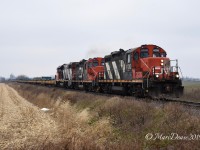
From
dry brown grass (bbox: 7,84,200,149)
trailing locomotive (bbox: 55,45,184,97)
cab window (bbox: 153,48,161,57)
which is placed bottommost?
dry brown grass (bbox: 7,84,200,149)

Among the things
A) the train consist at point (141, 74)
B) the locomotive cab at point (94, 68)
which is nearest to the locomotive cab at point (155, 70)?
the train consist at point (141, 74)

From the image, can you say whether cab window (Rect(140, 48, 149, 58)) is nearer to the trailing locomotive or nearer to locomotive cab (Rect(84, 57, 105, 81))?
the trailing locomotive

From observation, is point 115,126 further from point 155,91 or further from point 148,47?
point 148,47

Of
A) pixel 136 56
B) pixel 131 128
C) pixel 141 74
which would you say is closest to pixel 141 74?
pixel 141 74

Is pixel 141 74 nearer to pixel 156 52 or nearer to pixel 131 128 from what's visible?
pixel 156 52

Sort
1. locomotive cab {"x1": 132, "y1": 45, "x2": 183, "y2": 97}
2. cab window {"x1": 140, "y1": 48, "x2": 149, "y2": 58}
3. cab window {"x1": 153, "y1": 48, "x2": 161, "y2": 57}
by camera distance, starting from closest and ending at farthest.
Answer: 1. locomotive cab {"x1": 132, "y1": 45, "x2": 183, "y2": 97}
2. cab window {"x1": 153, "y1": 48, "x2": 161, "y2": 57}
3. cab window {"x1": 140, "y1": 48, "x2": 149, "y2": 58}

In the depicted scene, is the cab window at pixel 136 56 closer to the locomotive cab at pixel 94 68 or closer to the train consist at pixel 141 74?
the train consist at pixel 141 74

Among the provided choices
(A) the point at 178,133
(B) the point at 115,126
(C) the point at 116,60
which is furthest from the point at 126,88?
(A) the point at 178,133

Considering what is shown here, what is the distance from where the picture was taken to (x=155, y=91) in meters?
20.6

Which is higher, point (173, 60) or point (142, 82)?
point (173, 60)

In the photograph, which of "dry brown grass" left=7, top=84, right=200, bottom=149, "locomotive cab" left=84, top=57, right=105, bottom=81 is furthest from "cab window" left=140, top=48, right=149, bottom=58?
"locomotive cab" left=84, top=57, right=105, bottom=81

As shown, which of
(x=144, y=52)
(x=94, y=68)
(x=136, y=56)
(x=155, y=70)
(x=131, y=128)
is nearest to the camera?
(x=131, y=128)

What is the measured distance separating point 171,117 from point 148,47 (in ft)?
38.1

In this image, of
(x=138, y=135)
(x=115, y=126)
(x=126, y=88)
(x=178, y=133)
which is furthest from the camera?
(x=126, y=88)
